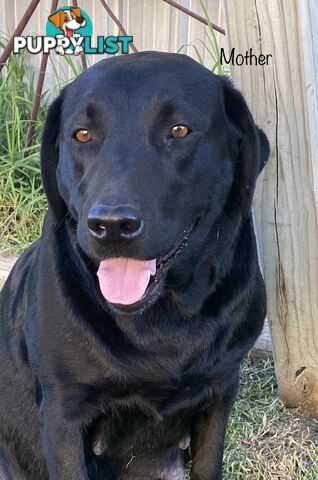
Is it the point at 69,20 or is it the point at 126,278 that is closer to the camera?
the point at 126,278

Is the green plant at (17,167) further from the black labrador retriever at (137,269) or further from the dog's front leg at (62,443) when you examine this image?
the dog's front leg at (62,443)

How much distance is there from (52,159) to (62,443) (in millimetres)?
842

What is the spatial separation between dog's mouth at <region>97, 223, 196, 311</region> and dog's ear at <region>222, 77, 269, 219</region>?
32 cm

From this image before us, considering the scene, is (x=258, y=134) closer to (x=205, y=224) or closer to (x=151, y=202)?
(x=205, y=224)

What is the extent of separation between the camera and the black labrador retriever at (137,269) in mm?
2074

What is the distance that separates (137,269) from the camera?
2090mm

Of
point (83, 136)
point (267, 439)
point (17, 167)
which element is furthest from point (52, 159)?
point (17, 167)

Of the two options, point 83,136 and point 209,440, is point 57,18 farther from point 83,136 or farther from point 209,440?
point 209,440

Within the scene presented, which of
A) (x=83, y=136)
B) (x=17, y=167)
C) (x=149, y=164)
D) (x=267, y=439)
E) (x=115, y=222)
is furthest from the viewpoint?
(x=17, y=167)

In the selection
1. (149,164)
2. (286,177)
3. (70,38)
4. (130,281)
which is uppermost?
(70,38)

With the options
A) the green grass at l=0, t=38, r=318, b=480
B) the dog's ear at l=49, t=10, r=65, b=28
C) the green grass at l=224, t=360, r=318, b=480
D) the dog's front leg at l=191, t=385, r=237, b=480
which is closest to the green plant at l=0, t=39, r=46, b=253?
the green grass at l=0, t=38, r=318, b=480

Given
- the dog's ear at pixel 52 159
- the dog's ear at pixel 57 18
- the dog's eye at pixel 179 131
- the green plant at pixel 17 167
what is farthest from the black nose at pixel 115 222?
the dog's ear at pixel 57 18

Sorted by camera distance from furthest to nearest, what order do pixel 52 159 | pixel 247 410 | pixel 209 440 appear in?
pixel 247 410 → pixel 209 440 → pixel 52 159

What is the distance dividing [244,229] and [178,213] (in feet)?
1.33
